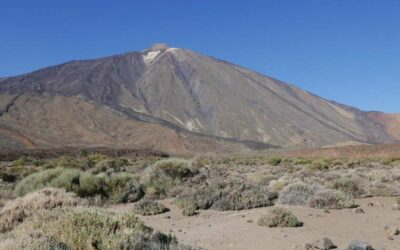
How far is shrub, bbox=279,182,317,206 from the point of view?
1344cm

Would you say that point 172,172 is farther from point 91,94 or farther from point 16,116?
point 91,94

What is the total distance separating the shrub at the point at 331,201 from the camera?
1281 centimetres

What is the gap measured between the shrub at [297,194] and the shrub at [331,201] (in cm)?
28

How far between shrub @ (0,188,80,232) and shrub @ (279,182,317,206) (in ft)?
18.8

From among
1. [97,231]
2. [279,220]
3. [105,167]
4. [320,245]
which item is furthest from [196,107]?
[97,231]

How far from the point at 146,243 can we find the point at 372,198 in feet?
34.8

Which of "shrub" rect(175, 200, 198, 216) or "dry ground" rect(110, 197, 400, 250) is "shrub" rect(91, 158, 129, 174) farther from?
"dry ground" rect(110, 197, 400, 250)

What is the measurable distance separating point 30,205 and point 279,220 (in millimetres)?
4868

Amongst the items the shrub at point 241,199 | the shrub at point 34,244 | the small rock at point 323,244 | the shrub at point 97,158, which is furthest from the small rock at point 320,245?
the shrub at point 97,158

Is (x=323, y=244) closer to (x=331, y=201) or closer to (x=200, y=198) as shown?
(x=331, y=201)

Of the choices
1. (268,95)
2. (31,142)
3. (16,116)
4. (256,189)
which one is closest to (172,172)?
(256,189)

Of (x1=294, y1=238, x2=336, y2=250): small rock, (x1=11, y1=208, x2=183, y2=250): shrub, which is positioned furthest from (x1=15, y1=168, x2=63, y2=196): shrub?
(x1=294, y1=238, x2=336, y2=250): small rock

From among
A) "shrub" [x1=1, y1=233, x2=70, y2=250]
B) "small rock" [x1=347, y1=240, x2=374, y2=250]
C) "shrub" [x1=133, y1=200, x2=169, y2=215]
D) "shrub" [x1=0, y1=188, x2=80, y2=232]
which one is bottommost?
"shrub" [x1=133, y1=200, x2=169, y2=215]

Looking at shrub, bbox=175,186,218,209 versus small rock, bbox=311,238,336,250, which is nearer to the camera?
small rock, bbox=311,238,336,250
